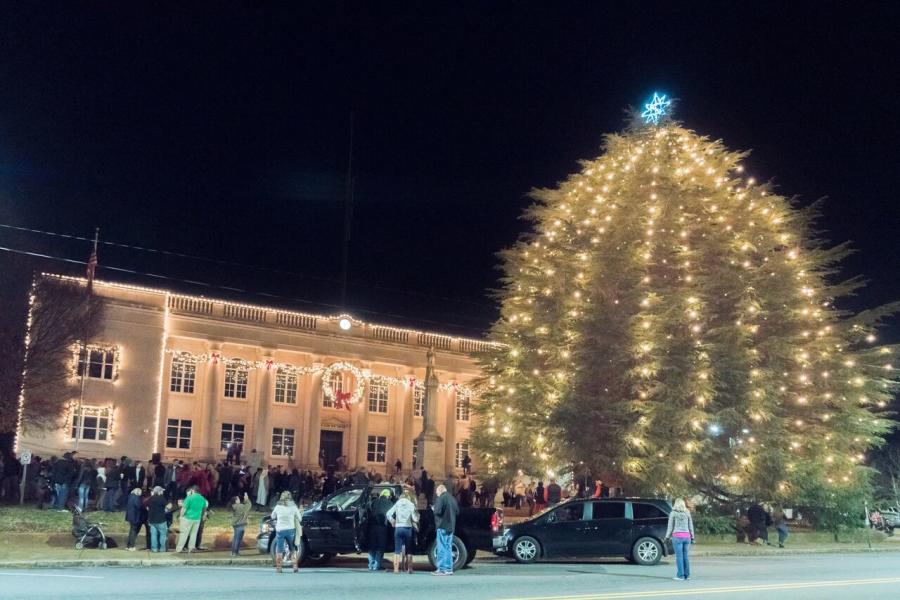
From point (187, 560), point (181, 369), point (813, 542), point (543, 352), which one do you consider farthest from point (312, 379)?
point (187, 560)

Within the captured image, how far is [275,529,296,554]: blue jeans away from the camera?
53.3 ft

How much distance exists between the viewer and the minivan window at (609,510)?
65.6ft

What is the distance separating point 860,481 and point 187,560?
859 inches

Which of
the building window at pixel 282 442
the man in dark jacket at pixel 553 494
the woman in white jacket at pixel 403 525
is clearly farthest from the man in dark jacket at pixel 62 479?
the building window at pixel 282 442

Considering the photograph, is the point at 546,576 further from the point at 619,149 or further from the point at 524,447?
the point at 619,149

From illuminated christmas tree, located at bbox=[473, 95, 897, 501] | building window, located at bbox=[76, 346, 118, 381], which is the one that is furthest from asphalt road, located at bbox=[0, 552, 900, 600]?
building window, located at bbox=[76, 346, 118, 381]

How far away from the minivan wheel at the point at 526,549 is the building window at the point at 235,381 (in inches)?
1302

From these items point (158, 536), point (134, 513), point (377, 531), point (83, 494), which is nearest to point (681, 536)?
point (377, 531)

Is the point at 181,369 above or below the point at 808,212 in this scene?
below

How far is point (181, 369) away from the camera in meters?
48.4

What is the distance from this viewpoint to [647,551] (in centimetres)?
1972

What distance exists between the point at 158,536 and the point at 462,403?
40.5 m

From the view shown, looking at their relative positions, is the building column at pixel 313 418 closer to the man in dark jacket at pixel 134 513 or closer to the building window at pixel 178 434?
the building window at pixel 178 434

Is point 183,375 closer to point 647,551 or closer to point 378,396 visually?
point 378,396
